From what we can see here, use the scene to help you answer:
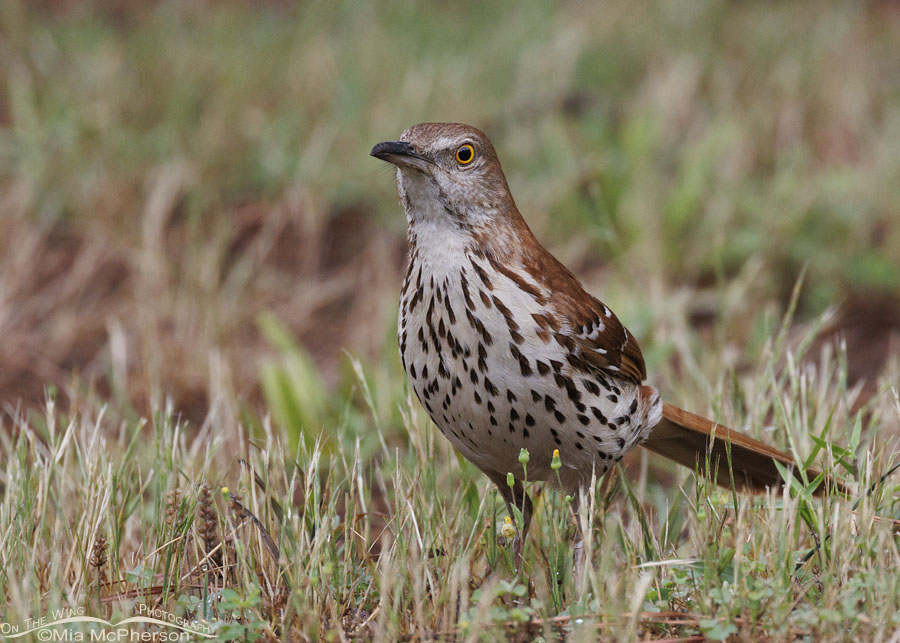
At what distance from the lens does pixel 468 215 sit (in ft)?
10.2

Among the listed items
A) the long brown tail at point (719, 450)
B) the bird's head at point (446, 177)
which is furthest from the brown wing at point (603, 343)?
the bird's head at point (446, 177)

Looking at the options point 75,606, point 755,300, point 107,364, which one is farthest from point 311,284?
point 75,606

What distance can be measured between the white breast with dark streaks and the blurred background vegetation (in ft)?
4.11

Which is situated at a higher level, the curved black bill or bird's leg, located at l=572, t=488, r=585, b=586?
the curved black bill

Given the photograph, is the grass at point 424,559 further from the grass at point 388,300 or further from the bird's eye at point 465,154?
the bird's eye at point 465,154

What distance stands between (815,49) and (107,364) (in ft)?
19.5

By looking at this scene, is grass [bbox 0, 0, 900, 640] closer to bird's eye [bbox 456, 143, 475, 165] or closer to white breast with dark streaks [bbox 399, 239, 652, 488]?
white breast with dark streaks [bbox 399, 239, 652, 488]

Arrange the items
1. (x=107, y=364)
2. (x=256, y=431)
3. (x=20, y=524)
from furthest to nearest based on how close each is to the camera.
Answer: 1. (x=107, y=364)
2. (x=256, y=431)
3. (x=20, y=524)

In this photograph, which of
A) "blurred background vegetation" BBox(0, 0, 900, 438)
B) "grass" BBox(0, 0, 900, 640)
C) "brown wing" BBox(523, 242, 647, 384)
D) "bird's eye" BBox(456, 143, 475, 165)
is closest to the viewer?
"grass" BBox(0, 0, 900, 640)

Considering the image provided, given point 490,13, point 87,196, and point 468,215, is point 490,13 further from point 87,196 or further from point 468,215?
point 468,215

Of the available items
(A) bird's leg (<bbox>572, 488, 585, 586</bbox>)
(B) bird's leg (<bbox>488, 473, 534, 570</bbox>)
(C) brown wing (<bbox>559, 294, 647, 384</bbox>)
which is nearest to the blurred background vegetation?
(C) brown wing (<bbox>559, 294, 647, 384</bbox>)

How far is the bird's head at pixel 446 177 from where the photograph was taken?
3.11 m

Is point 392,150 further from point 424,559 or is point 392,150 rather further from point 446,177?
point 424,559

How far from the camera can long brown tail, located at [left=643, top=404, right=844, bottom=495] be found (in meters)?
3.22
